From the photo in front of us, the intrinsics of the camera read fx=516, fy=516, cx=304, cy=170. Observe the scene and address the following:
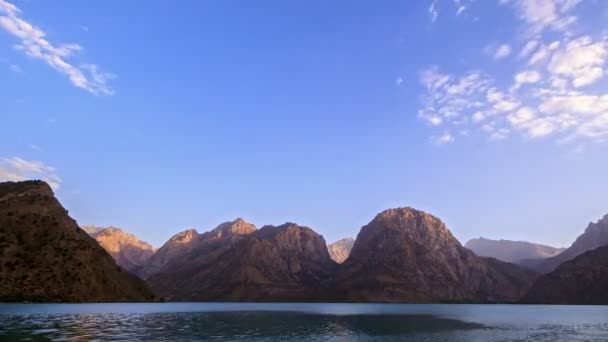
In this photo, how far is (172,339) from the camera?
84312mm

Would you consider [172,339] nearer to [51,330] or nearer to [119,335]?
[119,335]

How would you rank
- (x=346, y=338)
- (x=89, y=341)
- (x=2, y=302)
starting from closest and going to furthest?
(x=89, y=341), (x=346, y=338), (x=2, y=302)

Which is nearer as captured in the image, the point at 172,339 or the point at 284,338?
the point at 172,339

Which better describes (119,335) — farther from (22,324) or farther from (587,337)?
(587,337)

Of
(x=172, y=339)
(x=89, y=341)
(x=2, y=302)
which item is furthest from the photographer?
(x=2, y=302)

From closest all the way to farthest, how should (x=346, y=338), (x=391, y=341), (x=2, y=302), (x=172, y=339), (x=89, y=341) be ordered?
(x=89, y=341) → (x=172, y=339) → (x=391, y=341) → (x=346, y=338) → (x=2, y=302)

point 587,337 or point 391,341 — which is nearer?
point 391,341

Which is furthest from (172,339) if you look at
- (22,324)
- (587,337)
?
(587,337)

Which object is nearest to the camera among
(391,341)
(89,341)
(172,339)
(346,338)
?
(89,341)

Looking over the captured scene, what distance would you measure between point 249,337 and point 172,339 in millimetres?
14476

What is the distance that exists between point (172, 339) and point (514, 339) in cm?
6174

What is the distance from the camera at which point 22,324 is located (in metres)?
102

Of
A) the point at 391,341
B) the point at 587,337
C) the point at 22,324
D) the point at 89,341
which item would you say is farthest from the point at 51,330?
the point at 587,337

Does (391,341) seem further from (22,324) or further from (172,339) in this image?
(22,324)
